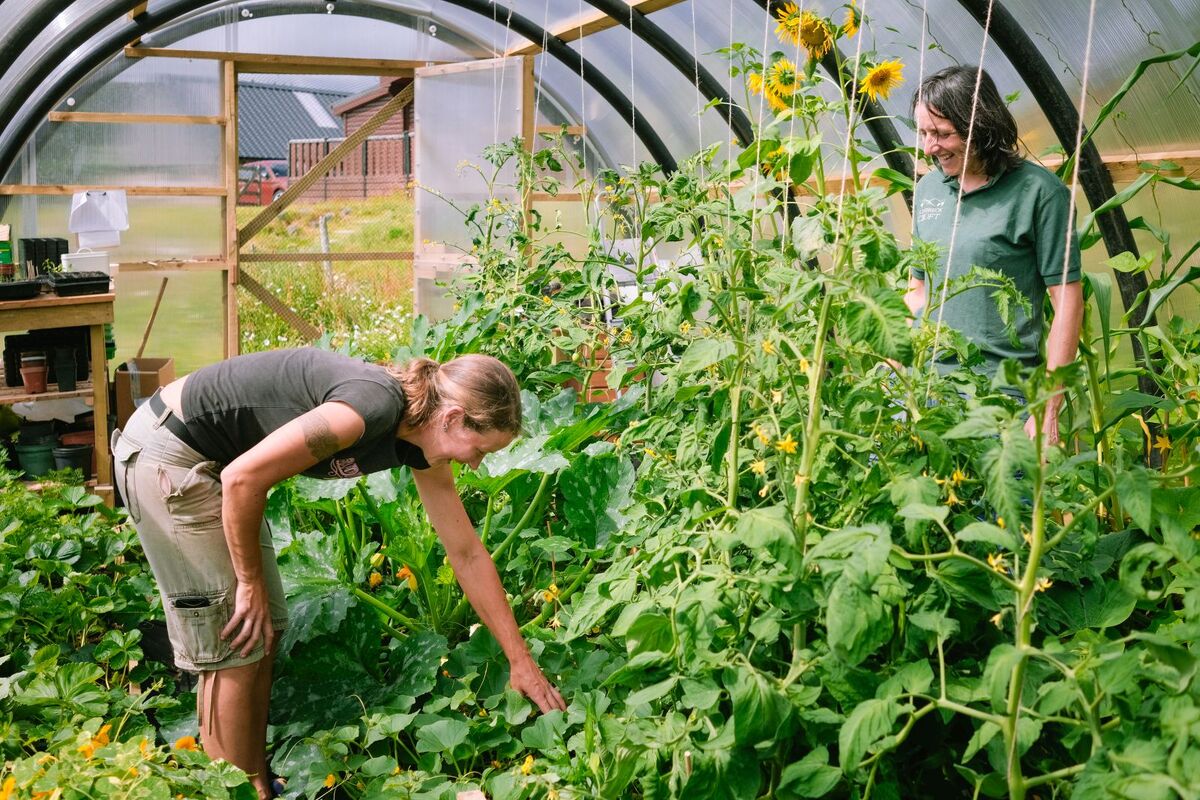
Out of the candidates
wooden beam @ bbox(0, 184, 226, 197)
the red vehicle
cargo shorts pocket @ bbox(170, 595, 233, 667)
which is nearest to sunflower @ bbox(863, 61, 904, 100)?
cargo shorts pocket @ bbox(170, 595, 233, 667)

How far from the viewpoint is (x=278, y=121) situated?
17.3m

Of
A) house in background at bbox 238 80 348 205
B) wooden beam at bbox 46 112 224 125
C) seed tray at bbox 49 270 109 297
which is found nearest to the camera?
seed tray at bbox 49 270 109 297

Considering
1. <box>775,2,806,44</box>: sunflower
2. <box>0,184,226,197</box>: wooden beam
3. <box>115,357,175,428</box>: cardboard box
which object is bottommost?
<box>115,357,175,428</box>: cardboard box

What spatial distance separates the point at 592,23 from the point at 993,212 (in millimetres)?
3857

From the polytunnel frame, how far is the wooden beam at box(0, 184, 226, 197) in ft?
0.47

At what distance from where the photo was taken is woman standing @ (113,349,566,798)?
1.86 meters

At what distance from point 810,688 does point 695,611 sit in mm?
181

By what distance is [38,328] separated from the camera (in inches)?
164

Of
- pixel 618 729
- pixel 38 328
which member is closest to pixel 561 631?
pixel 618 729

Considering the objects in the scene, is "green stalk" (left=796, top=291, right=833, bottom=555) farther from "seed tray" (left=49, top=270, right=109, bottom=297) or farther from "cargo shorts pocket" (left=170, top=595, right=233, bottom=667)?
"seed tray" (left=49, top=270, right=109, bottom=297)

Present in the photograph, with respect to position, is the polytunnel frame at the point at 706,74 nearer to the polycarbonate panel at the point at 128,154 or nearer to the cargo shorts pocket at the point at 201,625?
the polycarbonate panel at the point at 128,154

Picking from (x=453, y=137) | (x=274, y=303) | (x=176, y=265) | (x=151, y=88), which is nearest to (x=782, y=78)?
(x=453, y=137)

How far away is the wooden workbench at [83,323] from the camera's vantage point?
4109 mm

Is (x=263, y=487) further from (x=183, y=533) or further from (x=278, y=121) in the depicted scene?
(x=278, y=121)
